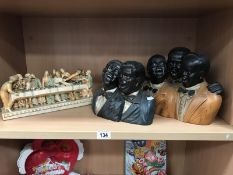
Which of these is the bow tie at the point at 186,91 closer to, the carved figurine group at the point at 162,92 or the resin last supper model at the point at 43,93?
the carved figurine group at the point at 162,92

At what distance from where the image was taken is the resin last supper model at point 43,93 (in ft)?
2.26

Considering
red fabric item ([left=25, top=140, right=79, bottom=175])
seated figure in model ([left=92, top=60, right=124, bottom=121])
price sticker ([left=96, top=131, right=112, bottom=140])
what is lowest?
red fabric item ([left=25, top=140, right=79, bottom=175])

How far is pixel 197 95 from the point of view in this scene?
65 centimetres

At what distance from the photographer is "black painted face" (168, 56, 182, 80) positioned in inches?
27.7

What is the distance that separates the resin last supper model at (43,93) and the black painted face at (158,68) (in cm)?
22

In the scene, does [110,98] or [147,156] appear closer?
[110,98]

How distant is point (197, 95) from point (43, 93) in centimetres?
47

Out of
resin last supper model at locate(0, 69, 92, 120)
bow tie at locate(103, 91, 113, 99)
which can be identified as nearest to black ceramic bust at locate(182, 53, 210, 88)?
bow tie at locate(103, 91, 113, 99)

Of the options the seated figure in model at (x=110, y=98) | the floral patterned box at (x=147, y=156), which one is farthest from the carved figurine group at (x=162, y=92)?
the floral patterned box at (x=147, y=156)

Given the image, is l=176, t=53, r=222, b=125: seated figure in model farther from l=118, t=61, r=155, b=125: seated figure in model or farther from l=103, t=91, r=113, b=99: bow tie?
l=103, t=91, r=113, b=99: bow tie

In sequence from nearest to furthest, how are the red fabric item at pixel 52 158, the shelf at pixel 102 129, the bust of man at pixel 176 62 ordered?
the shelf at pixel 102 129 < the bust of man at pixel 176 62 < the red fabric item at pixel 52 158

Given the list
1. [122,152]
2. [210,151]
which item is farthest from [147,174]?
[210,151]

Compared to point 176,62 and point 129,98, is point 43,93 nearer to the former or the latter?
point 129,98

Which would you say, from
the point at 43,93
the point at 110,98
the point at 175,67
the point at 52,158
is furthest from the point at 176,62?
the point at 52,158
